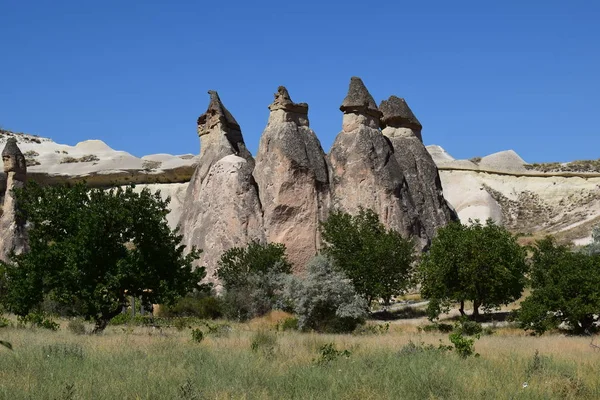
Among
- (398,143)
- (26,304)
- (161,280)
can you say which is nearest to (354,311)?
(161,280)

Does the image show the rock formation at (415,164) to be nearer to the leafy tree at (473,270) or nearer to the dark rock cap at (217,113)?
the dark rock cap at (217,113)

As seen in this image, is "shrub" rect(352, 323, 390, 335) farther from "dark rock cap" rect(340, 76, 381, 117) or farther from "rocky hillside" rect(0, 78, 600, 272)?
"dark rock cap" rect(340, 76, 381, 117)

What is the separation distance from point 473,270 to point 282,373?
1590cm

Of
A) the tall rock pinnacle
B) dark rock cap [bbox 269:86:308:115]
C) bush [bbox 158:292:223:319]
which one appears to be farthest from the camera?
the tall rock pinnacle

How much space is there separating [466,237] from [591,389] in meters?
17.3

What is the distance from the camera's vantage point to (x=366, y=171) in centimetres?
3322

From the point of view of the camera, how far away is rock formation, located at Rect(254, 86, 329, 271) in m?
31.7

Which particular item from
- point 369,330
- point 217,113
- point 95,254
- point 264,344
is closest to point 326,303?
point 369,330

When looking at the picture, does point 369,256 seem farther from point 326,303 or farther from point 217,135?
point 217,135

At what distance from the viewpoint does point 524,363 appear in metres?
10.6

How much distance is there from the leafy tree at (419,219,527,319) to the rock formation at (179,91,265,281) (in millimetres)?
9340

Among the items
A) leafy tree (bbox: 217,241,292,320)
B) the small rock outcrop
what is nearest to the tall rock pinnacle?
the small rock outcrop

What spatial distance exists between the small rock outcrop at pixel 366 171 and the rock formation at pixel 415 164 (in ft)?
4.50

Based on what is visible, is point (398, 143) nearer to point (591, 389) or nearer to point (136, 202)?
point (136, 202)
